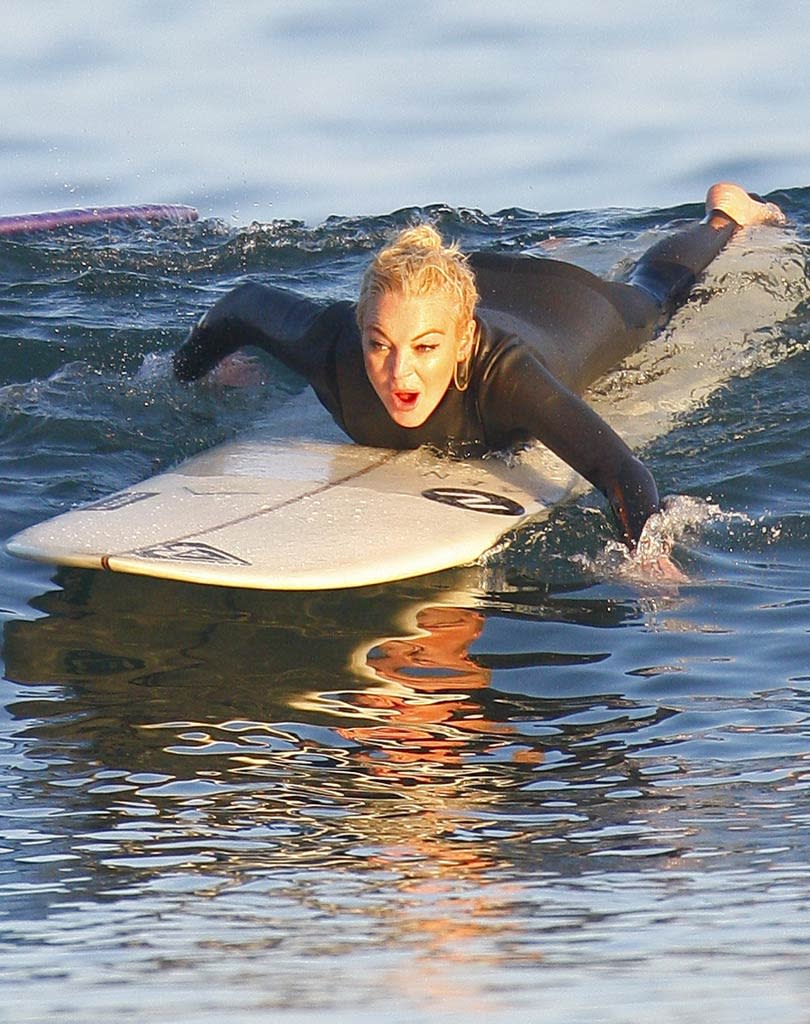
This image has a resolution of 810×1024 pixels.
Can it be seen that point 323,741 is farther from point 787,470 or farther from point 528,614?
point 787,470

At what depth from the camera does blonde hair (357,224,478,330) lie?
5.94 meters

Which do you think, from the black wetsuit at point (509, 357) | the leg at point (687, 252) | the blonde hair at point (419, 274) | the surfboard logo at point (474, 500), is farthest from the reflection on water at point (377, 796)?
the leg at point (687, 252)

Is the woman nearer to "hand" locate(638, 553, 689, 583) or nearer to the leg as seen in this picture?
"hand" locate(638, 553, 689, 583)

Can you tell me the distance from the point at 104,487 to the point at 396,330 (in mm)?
1388

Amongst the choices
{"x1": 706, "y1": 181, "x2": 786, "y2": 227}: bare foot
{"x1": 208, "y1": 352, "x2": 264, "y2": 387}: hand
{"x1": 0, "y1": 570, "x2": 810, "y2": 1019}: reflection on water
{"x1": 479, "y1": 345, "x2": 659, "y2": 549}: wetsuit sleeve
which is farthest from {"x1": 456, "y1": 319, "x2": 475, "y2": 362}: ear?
{"x1": 706, "y1": 181, "x2": 786, "y2": 227}: bare foot

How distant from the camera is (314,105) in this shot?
12.4m

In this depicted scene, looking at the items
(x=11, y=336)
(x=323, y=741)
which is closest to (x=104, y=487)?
(x=11, y=336)

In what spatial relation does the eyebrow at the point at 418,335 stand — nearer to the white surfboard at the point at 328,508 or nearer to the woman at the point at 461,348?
the woman at the point at 461,348

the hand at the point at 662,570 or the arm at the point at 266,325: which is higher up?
the arm at the point at 266,325

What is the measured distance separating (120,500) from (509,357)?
133 centimetres

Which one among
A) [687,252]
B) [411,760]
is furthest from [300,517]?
[687,252]

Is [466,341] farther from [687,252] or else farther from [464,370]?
[687,252]

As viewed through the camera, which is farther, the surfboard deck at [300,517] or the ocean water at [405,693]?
the surfboard deck at [300,517]

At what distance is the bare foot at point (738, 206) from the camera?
8.71 m
